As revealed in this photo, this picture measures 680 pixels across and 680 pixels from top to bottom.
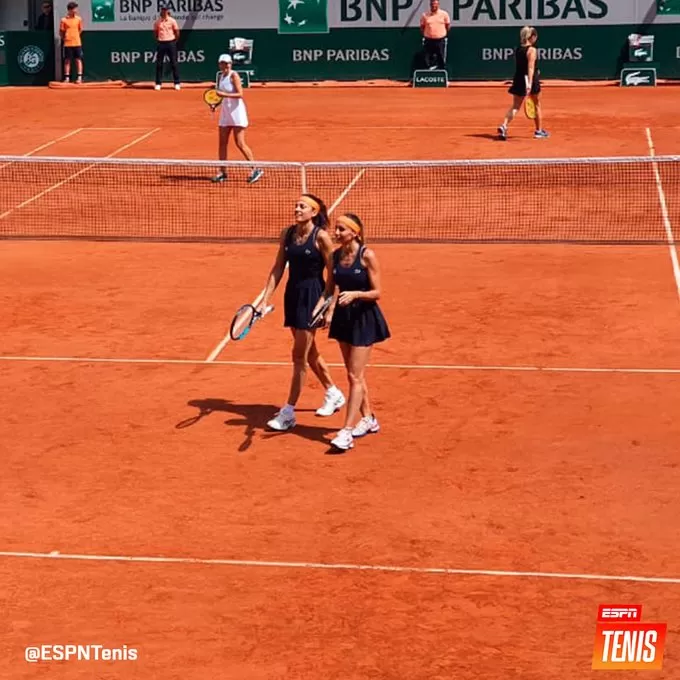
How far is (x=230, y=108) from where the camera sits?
25.1m

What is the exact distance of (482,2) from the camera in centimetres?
3688

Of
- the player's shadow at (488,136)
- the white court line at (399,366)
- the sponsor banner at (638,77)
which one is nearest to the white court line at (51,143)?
the player's shadow at (488,136)

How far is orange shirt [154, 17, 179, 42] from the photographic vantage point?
36625 mm

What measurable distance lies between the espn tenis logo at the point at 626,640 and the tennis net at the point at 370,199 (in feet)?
40.7

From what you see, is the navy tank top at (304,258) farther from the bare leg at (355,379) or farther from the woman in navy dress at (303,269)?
the bare leg at (355,379)

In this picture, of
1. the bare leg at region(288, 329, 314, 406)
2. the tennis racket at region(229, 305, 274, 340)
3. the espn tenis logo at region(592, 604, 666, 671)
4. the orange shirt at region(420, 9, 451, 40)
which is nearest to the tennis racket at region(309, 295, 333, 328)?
the bare leg at region(288, 329, 314, 406)

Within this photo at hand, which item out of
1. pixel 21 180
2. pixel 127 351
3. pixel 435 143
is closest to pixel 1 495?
pixel 127 351

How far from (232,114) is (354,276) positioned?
13.0 metres

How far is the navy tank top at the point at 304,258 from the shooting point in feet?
42.7

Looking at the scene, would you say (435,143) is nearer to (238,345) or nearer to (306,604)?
(238,345)

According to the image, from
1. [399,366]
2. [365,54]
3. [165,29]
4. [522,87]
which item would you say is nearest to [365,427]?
[399,366]

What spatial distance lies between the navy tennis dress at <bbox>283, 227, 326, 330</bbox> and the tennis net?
8790mm

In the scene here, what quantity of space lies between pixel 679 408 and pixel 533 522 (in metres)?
3.28

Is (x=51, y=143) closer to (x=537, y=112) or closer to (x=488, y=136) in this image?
(x=488, y=136)
